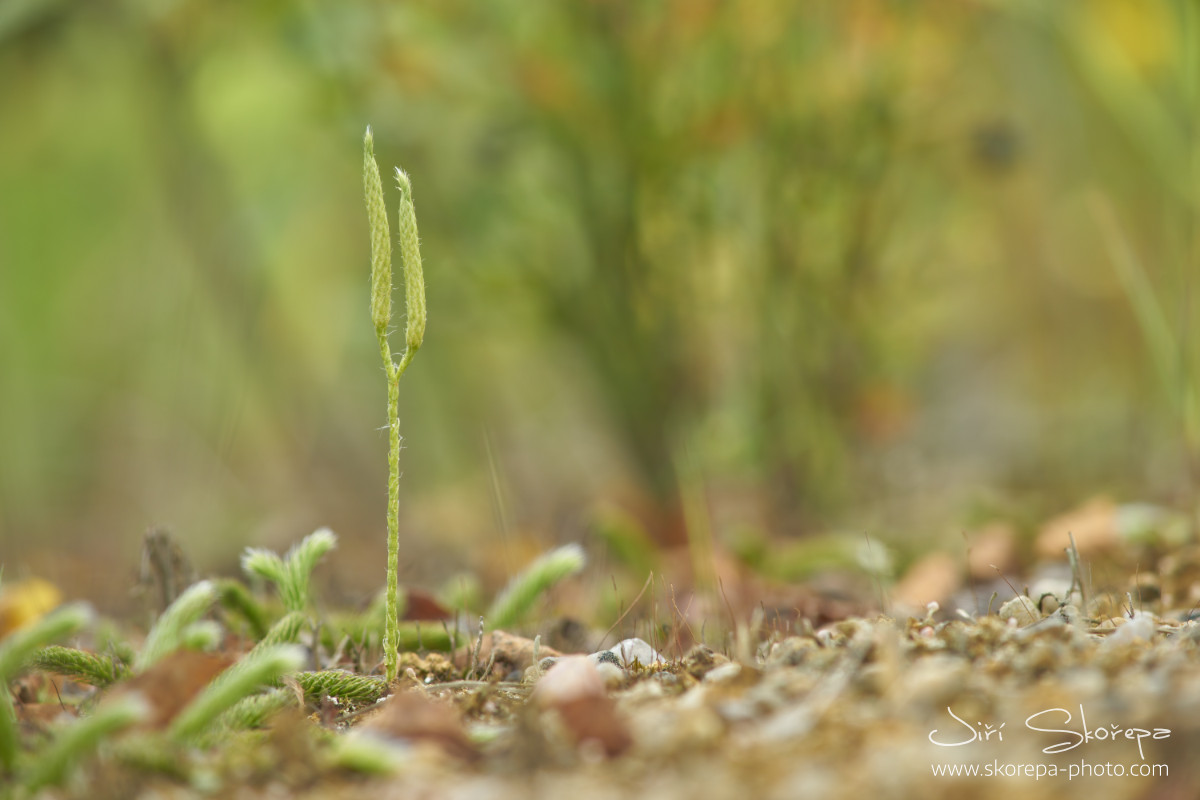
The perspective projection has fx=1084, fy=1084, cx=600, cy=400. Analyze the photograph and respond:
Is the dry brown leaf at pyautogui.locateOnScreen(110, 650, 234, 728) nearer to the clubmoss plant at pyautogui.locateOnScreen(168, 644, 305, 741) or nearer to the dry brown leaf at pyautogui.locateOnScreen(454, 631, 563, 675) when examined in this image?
the clubmoss plant at pyautogui.locateOnScreen(168, 644, 305, 741)

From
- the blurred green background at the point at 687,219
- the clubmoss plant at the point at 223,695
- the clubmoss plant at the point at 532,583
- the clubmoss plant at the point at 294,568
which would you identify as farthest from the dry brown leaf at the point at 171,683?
the blurred green background at the point at 687,219

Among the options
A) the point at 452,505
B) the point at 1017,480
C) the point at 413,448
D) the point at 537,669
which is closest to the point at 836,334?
the point at 1017,480

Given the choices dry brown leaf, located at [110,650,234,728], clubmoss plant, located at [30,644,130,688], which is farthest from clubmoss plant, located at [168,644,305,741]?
clubmoss plant, located at [30,644,130,688]

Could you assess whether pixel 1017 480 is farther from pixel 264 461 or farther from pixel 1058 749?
pixel 264 461

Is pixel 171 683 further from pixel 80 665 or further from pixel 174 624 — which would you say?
pixel 80 665

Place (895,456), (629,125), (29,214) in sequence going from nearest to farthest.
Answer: (629,125), (895,456), (29,214)

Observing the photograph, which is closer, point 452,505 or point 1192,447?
point 1192,447

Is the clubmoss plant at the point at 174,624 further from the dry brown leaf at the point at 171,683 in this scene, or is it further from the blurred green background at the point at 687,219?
the blurred green background at the point at 687,219

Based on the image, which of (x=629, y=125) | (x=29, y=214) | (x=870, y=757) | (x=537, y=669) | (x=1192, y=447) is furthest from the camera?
(x=29, y=214)
